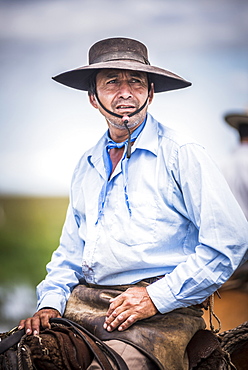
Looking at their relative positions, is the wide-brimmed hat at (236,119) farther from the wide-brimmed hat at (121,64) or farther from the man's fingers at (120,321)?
the man's fingers at (120,321)

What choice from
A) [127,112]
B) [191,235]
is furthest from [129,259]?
[127,112]

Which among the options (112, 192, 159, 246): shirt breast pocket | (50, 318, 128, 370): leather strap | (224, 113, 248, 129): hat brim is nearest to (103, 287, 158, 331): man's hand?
(50, 318, 128, 370): leather strap

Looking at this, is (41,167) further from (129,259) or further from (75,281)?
(129,259)

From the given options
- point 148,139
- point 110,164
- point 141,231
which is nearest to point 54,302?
point 141,231

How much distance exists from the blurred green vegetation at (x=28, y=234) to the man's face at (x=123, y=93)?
2122 mm

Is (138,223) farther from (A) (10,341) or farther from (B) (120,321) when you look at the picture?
(A) (10,341)

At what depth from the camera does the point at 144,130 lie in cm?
274

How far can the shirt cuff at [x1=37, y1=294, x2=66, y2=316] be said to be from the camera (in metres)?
2.67

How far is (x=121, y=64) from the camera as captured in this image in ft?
8.86

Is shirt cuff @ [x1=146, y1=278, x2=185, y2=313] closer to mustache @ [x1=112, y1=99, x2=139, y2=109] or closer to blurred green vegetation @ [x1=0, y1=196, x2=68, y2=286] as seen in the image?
mustache @ [x1=112, y1=99, x2=139, y2=109]

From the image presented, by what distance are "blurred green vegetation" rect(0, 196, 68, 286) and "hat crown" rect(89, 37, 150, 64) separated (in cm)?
216

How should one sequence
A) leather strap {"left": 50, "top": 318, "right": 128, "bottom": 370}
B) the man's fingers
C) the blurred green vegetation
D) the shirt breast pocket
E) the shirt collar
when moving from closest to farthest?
leather strap {"left": 50, "top": 318, "right": 128, "bottom": 370}
the man's fingers
the shirt breast pocket
the shirt collar
the blurred green vegetation

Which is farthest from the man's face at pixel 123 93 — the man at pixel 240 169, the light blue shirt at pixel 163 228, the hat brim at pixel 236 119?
the man at pixel 240 169

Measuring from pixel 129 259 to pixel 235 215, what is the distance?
51cm
